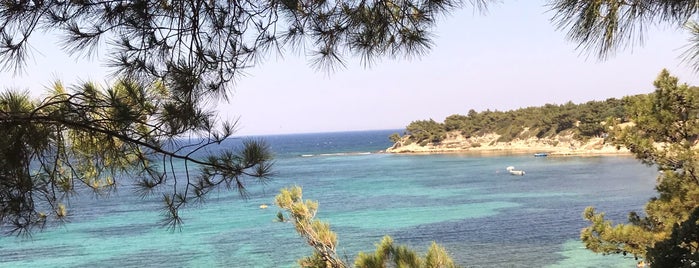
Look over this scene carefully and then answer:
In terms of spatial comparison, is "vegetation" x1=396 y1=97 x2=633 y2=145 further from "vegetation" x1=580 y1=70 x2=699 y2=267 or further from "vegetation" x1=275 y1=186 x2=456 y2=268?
"vegetation" x1=275 y1=186 x2=456 y2=268

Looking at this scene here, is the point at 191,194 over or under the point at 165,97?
under

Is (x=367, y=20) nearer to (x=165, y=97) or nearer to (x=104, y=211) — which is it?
(x=165, y=97)

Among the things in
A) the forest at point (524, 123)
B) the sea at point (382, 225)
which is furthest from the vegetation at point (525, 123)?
the sea at point (382, 225)

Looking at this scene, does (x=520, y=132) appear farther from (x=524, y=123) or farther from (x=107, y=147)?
(x=107, y=147)

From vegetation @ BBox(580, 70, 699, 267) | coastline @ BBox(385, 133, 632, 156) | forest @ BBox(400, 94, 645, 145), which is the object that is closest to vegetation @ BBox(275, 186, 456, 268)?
vegetation @ BBox(580, 70, 699, 267)

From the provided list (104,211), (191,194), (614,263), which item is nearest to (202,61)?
(191,194)

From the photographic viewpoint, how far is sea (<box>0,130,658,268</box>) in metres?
15.2

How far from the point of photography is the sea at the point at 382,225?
1516cm

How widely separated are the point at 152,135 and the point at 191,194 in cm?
44

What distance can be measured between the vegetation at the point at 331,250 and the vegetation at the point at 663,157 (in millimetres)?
2340

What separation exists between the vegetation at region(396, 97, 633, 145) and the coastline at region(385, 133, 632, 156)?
0.76 metres

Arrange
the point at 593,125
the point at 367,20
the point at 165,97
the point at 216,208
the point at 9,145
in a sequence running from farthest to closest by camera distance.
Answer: the point at 593,125 < the point at 216,208 < the point at 367,20 < the point at 165,97 < the point at 9,145

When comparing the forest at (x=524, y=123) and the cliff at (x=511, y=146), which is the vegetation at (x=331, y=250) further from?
the cliff at (x=511, y=146)

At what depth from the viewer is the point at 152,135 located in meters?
2.76
